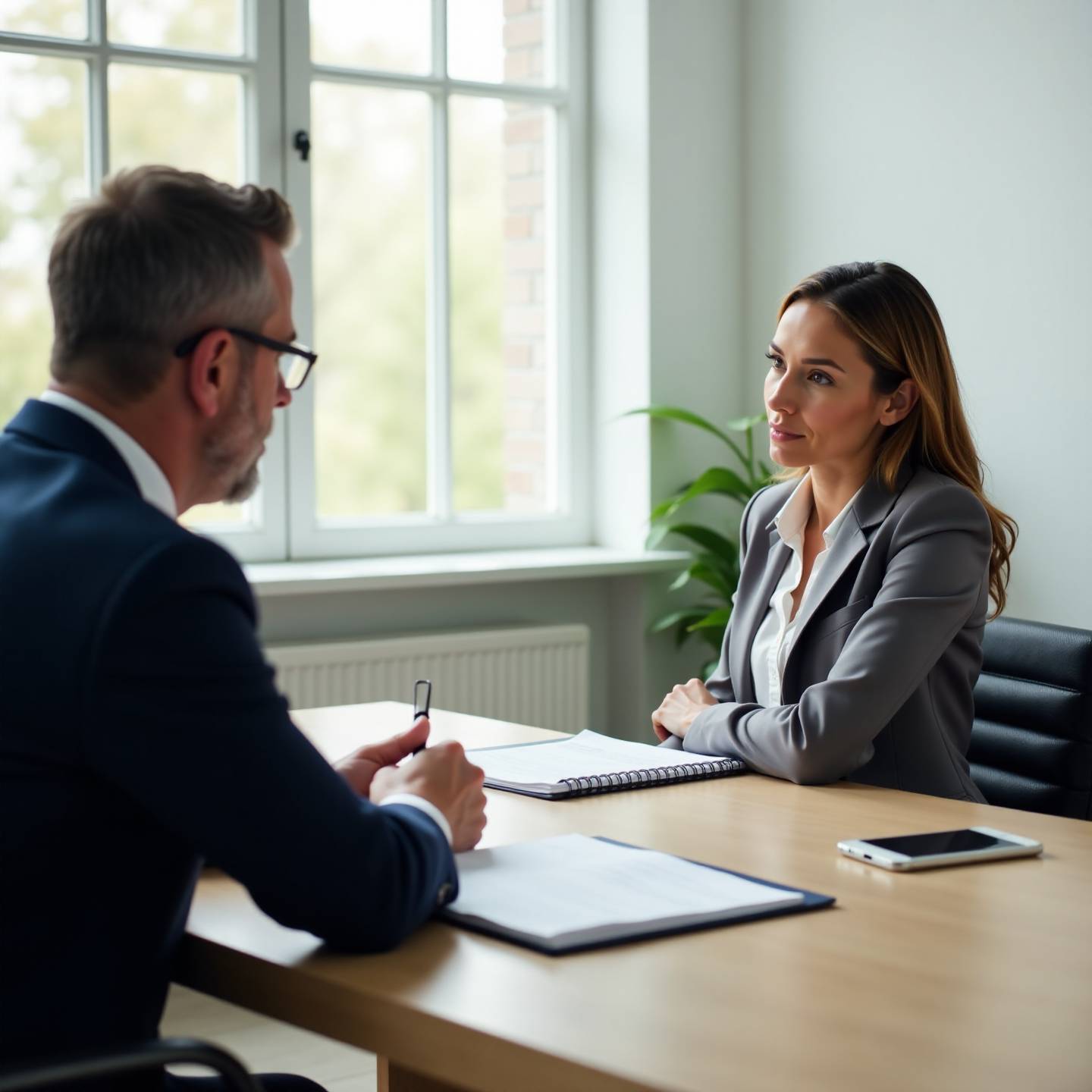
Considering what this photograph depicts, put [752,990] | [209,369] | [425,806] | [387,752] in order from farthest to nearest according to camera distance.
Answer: [387,752], [425,806], [209,369], [752,990]

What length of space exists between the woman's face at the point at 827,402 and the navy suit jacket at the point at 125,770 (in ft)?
4.54

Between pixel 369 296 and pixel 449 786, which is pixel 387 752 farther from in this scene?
pixel 369 296

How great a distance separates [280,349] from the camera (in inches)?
52.8

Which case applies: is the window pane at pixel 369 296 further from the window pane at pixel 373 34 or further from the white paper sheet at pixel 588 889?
the white paper sheet at pixel 588 889

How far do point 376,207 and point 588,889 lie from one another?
9.78 feet

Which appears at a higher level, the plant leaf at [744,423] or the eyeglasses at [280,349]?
the eyeglasses at [280,349]

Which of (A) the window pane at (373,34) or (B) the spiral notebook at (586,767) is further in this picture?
(A) the window pane at (373,34)

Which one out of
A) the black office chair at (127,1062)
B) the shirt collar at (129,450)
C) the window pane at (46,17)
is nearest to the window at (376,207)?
the window pane at (46,17)

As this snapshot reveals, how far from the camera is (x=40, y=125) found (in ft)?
11.7

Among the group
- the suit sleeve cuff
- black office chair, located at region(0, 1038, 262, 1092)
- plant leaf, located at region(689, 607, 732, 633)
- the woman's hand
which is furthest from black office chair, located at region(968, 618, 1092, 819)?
plant leaf, located at region(689, 607, 732, 633)

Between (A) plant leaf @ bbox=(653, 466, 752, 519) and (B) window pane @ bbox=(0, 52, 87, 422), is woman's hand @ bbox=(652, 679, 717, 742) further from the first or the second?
(B) window pane @ bbox=(0, 52, 87, 422)

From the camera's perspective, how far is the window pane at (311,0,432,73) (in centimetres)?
395

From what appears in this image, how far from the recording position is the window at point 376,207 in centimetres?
361

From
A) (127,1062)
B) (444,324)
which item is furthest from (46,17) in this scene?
(127,1062)
